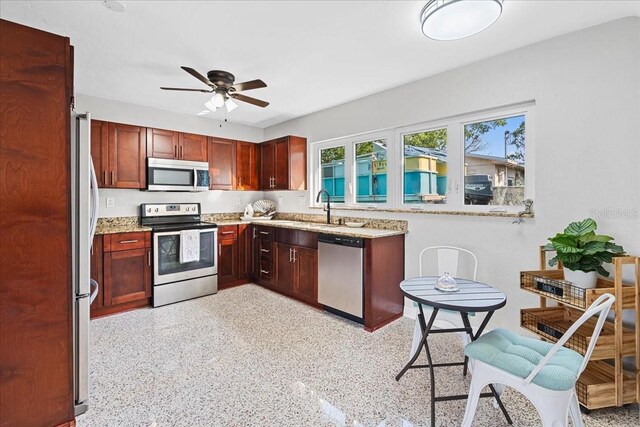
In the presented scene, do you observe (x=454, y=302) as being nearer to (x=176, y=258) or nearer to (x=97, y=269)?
(x=176, y=258)

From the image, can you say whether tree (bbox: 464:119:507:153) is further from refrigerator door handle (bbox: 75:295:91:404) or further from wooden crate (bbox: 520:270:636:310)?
refrigerator door handle (bbox: 75:295:91:404)

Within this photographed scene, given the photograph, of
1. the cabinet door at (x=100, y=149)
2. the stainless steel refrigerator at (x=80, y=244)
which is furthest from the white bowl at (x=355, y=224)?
the cabinet door at (x=100, y=149)

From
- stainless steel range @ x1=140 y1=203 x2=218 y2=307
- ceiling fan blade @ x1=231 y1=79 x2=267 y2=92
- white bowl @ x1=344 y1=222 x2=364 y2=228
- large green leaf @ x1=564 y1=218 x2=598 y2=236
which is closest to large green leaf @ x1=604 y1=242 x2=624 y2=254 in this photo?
large green leaf @ x1=564 y1=218 x2=598 y2=236

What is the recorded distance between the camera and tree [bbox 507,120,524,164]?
2.58 meters

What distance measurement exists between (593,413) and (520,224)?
1.30 m

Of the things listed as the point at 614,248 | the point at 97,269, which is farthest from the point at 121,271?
the point at 614,248

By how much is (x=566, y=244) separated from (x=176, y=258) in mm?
3820

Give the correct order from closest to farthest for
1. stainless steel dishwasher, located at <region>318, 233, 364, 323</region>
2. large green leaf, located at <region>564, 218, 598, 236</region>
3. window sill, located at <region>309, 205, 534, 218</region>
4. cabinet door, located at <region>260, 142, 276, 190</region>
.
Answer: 1. large green leaf, located at <region>564, 218, 598, 236</region>
2. window sill, located at <region>309, 205, 534, 218</region>
3. stainless steel dishwasher, located at <region>318, 233, 364, 323</region>
4. cabinet door, located at <region>260, 142, 276, 190</region>

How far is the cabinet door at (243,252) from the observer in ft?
14.6

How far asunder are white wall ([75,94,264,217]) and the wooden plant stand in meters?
4.17

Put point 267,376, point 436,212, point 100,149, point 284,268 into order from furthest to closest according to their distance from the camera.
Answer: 1. point 284,268
2. point 100,149
3. point 436,212
4. point 267,376

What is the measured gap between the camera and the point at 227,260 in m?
4.30

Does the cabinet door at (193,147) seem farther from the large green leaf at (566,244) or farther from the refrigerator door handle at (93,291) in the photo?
the large green leaf at (566,244)

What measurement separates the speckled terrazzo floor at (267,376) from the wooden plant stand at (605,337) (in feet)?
0.49
